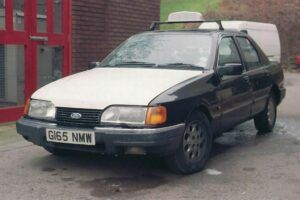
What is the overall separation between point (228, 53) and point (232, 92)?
0.56 meters

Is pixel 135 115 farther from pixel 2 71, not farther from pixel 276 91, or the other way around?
pixel 2 71

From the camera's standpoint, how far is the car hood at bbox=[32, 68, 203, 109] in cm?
473

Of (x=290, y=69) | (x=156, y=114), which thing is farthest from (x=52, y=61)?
(x=290, y=69)

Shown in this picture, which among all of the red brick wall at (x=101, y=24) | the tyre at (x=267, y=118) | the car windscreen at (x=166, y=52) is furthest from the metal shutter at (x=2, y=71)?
the tyre at (x=267, y=118)

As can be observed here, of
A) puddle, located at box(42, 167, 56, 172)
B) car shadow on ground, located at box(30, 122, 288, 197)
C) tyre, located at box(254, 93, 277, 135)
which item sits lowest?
puddle, located at box(42, 167, 56, 172)

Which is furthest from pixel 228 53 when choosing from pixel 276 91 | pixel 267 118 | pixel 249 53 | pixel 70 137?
pixel 70 137

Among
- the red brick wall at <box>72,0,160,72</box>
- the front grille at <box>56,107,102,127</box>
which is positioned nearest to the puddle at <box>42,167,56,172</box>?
the front grille at <box>56,107,102,127</box>

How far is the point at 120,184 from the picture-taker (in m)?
4.83

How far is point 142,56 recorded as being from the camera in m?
5.99

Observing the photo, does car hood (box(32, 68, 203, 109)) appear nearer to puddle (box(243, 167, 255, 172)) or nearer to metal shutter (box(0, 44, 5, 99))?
puddle (box(243, 167, 255, 172))

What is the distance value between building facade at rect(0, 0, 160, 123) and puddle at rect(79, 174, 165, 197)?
3.46 meters

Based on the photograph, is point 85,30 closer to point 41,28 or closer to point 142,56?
point 41,28

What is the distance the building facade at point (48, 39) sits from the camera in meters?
7.92

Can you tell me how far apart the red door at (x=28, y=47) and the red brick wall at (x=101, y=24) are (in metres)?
0.43
